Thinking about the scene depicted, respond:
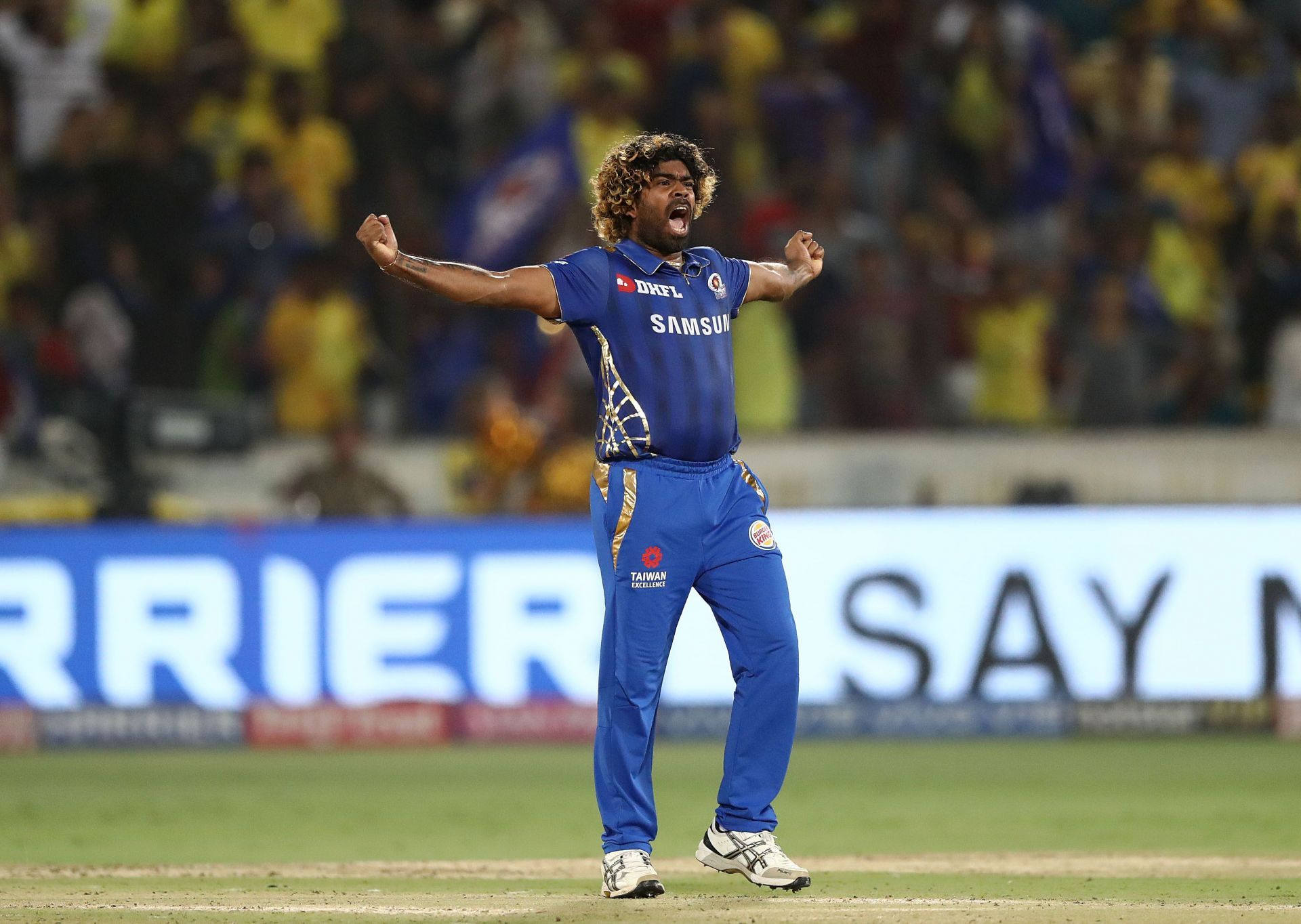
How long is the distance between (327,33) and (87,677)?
5.72m

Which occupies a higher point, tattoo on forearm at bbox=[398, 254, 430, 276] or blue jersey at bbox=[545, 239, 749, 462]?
tattoo on forearm at bbox=[398, 254, 430, 276]

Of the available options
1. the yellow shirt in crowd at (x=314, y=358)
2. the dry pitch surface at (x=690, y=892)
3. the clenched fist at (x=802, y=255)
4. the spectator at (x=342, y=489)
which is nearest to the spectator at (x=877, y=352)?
the spectator at (x=342, y=489)

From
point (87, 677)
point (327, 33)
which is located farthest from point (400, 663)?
point (327, 33)

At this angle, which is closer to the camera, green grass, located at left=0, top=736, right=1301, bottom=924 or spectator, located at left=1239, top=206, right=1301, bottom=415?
green grass, located at left=0, top=736, right=1301, bottom=924

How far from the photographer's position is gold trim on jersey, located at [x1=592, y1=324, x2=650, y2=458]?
21.2 ft

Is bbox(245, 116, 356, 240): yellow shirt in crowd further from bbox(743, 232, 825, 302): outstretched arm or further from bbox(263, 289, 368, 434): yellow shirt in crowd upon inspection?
bbox(743, 232, 825, 302): outstretched arm

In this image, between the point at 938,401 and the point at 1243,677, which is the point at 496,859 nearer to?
the point at 1243,677

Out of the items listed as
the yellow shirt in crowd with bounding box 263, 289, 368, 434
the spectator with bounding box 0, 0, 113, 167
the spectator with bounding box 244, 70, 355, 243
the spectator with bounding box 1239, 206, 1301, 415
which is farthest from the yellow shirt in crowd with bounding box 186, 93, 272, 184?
the spectator with bounding box 1239, 206, 1301, 415

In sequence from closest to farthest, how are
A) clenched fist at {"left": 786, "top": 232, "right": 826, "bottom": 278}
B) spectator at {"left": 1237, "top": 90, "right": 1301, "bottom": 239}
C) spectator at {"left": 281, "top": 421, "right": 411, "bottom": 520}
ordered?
clenched fist at {"left": 786, "top": 232, "right": 826, "bottom": 278}
spectator at {"left": 281, "top": 421, "right": 411, "bottom": 520}
spectator at {"left": 1237, "top": 90, "right": 1301, "bottom": 239}

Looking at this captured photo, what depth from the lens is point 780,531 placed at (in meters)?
12.5

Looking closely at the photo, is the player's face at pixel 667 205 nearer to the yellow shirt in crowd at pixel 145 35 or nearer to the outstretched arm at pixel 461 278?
the outstretched arm at pixel 461 278

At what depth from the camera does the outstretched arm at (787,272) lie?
7023 millimetres

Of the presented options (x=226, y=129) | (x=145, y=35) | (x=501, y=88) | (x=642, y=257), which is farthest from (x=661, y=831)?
(x=145, y=35)

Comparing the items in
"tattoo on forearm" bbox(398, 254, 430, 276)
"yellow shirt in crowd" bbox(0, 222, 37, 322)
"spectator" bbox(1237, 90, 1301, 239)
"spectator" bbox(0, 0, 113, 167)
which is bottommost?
"tattoo on forearm" bbox(398, 254, 430, 276)
